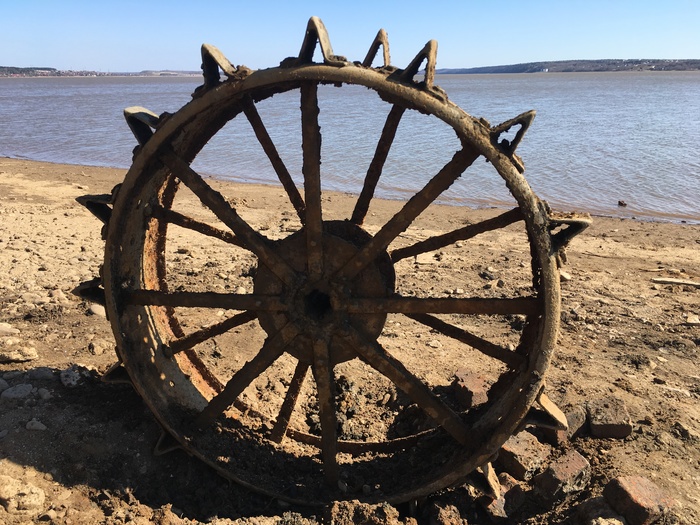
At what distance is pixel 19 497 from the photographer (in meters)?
3.17

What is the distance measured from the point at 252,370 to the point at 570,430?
2.25m

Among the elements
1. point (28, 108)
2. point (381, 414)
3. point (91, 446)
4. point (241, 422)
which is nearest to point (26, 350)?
point (91, 446)

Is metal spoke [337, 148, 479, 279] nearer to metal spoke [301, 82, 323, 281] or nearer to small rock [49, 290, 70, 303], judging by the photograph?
metal spoke [301, 82, 323, 281]

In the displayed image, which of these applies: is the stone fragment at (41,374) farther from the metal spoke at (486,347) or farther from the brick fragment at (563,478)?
the brick fragment at (563,478)

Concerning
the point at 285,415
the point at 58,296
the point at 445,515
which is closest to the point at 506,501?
the point at 445,515

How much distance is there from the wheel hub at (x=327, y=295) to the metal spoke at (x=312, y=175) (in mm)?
92

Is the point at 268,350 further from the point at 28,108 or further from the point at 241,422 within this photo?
the point at 28,108

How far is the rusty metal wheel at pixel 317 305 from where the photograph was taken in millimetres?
2910

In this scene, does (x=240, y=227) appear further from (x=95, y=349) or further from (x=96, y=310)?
(x=96, y=310)

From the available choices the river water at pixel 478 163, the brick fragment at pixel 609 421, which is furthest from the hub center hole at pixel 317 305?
the river water at pixel 478 163

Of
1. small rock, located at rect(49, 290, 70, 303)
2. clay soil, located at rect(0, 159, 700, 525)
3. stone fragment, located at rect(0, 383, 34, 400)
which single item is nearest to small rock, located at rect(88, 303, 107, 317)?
clay soil, located at rect(0, 159, 700, 525)

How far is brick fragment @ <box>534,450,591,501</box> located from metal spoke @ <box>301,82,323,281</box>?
6.16 ft

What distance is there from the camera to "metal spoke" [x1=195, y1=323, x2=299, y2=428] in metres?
3.37

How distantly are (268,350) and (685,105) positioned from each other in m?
35.1
